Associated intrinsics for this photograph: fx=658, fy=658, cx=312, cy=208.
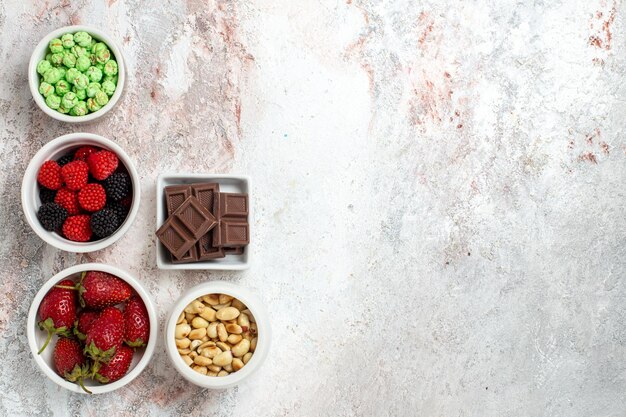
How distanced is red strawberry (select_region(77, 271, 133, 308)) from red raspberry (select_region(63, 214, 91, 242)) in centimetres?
9

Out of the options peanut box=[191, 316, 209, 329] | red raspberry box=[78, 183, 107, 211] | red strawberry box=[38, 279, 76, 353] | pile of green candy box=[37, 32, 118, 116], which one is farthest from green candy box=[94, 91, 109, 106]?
peanut box=[191, 316, 209, 329]

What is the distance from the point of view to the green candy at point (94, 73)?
1.59 metres

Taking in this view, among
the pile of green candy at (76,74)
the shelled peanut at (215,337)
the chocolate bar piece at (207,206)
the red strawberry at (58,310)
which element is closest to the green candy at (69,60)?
the pile of green candy at (76,74)

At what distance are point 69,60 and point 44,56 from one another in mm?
84

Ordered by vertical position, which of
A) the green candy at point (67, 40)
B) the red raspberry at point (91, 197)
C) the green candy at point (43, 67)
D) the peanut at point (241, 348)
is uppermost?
the green candy at point (67, 40)

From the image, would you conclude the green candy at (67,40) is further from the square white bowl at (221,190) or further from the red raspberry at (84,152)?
the square white bowl at (221,190)

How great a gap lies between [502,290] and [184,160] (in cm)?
92

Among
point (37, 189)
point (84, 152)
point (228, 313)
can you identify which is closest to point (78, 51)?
point (84, 152)

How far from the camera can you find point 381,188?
176cm

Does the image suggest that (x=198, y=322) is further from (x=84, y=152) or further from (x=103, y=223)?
(x=84, y=152)

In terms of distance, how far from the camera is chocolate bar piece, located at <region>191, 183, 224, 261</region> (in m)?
1.59

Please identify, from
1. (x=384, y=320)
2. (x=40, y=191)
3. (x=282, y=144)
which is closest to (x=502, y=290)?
(x=384, y=320)

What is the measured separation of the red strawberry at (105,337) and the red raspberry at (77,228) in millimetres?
192

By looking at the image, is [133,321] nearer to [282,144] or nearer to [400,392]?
[282,144]
